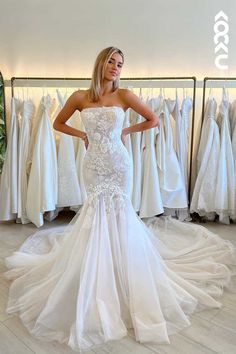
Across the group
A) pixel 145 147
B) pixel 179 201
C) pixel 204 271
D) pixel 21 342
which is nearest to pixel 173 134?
pixel 145 147

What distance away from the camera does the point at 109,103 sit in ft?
6.03

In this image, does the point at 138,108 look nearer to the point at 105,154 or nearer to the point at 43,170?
the point at 105,154

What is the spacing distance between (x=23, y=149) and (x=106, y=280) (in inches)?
76.0

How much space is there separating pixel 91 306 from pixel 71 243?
15.6 inches

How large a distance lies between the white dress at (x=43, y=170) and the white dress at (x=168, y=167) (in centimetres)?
107

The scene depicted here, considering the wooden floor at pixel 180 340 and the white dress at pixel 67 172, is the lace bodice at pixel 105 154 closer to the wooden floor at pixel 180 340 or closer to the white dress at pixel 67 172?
the wooden floor at pixel 180 340

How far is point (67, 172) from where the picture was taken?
3211mm

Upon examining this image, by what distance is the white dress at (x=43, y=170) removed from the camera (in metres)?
3.11

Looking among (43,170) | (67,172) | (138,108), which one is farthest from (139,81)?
(138,108)

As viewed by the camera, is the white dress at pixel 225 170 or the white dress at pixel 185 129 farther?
the white dress at pixel 185 129

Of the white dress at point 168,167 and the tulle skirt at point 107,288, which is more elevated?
the white dress at point 168,167

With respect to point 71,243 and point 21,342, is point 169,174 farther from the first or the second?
point 21,342

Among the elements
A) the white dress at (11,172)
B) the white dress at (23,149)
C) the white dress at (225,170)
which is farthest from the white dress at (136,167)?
the white dress at (11,172)

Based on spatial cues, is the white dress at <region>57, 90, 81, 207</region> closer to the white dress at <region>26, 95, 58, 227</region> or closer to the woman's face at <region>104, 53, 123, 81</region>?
the white dress at <region>26, 95, 58, 227</region>
